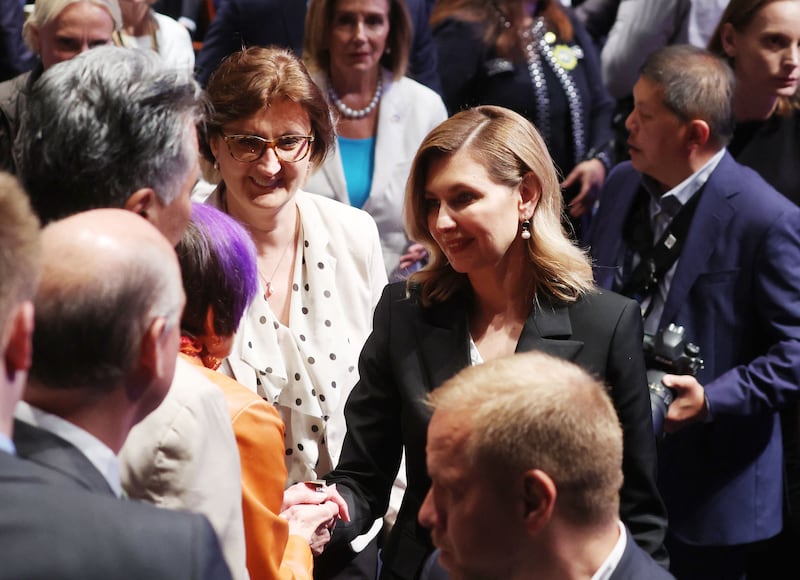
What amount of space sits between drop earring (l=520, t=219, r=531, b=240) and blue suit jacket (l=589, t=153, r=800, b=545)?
104 centimetres

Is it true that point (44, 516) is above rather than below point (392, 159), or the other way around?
above

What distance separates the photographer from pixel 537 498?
1.83m

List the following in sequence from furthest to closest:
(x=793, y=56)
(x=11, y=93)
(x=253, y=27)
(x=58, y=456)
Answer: (x=253, y=27), (x=793, y=56), (x=11, y=93), (x=58, y=456)

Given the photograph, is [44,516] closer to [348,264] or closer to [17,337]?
[17,337]

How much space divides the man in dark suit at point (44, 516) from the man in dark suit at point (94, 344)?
136 millimetres

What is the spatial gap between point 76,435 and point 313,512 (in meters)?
0.98

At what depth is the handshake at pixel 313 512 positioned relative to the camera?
8.06 ft

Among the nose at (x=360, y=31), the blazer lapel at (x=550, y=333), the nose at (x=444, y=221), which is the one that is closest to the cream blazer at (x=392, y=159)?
the nose at (x=360, y=31)

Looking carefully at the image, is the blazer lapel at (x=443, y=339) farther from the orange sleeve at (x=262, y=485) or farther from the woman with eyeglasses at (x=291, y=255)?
the orange sleeve at (x=262, y=485)

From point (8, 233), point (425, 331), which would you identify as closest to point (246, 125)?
point (425, 331)

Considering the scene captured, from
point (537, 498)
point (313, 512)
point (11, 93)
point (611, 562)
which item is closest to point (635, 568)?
point (611, 562)

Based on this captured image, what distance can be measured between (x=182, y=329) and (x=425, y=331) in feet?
2.27

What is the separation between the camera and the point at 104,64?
2.23 m

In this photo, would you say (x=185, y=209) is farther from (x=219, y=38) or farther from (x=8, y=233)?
(x=219, y=38)
